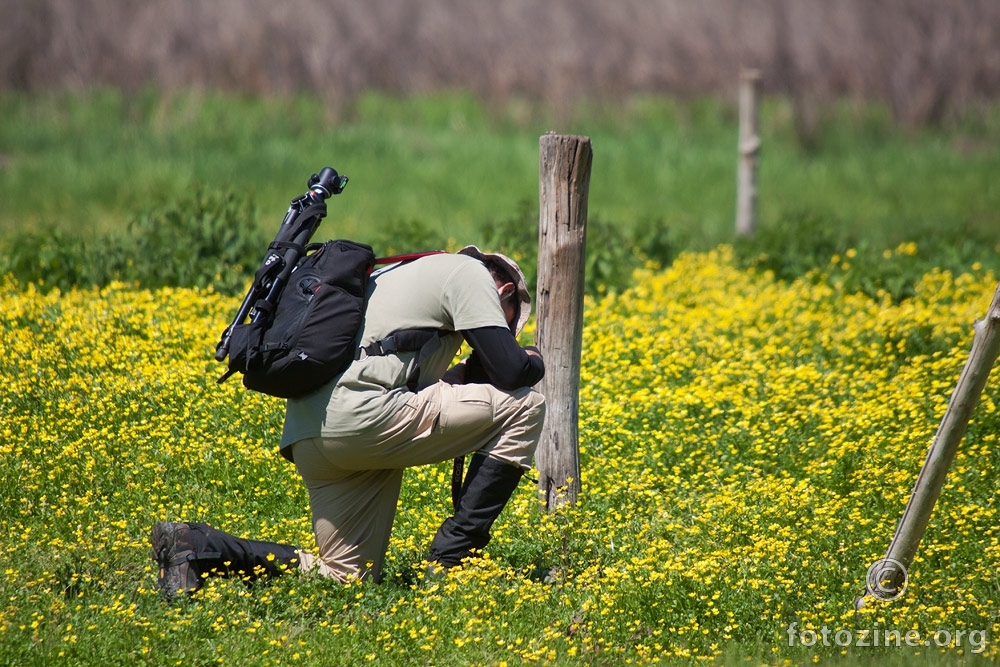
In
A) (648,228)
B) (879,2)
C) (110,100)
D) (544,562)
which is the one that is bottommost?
(544,562)

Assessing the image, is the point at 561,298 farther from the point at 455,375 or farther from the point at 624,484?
the point at 624,484

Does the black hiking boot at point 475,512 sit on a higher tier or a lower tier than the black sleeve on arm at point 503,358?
lower

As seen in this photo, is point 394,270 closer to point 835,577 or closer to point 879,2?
point 835,577

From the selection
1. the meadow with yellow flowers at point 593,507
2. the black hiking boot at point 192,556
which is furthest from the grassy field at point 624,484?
the black hiking boot at point 192,556

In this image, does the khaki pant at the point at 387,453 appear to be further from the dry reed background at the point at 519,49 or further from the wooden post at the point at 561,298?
the dry reed background at the point at 519,49

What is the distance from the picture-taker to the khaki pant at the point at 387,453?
14.7 ft

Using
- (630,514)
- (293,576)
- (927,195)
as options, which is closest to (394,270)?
(293,576)

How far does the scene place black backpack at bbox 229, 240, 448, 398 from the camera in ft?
14.0

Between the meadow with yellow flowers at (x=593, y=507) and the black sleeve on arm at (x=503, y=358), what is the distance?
0.84m

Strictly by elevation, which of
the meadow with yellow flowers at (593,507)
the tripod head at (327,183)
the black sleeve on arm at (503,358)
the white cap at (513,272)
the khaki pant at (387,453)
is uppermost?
the tripod head at (327,183)

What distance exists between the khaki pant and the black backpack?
0.86 ft

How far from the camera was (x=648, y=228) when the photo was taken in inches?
431

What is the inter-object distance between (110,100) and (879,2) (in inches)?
506

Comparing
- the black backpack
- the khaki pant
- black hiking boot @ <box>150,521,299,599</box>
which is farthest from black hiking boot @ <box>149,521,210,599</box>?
the black backpack
